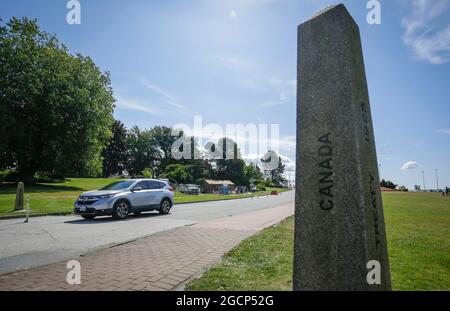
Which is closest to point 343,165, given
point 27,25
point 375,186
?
point 375,186

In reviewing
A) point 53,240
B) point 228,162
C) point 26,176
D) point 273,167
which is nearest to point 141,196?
point 53,240

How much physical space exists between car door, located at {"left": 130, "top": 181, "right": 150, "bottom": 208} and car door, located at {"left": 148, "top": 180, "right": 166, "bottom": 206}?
0.32 m

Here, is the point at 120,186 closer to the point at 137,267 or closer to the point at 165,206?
the point at 165,206

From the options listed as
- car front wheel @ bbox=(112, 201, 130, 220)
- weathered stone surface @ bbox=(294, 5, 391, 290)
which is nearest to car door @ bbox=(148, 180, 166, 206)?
car front wheel @ bbox=(112, 201, 130, 220)

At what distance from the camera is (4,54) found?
32125mm

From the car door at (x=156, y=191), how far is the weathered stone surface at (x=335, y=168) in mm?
12194

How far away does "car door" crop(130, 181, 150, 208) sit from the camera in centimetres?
1326

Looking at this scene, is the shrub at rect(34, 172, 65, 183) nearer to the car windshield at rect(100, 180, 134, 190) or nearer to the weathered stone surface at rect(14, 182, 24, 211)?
the weathered stone surface at rect(14, 182, 24, 211)

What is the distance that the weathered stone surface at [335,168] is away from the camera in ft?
8.74

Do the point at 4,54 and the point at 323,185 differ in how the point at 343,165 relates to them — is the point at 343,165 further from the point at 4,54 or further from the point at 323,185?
the point at 4,54

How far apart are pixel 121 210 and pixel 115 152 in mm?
72372

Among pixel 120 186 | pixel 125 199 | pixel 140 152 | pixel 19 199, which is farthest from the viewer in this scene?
pixel 140 152

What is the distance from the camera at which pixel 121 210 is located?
12625 millimetres

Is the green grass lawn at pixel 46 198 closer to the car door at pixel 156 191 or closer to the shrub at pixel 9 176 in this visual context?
the car door at pixel 156 191
